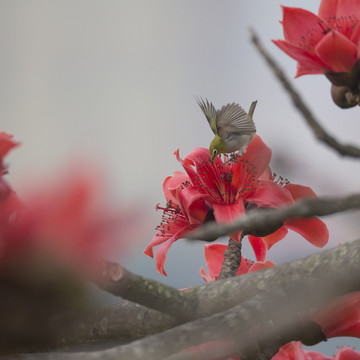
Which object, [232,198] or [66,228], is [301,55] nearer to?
[232,198]

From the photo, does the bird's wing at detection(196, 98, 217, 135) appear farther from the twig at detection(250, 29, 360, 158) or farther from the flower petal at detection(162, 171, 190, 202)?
the twig at detection(250, 29, 360, 158)

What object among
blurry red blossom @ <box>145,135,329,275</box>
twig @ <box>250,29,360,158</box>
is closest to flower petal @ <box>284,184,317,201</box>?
blurry red blossom @ <box>145,135,329,275</box>

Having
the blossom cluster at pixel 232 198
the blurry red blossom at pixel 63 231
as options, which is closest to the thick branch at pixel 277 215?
the blurry red blossom at pixel 63 231

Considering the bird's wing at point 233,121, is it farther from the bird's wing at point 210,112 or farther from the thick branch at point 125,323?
the thick branch at point 125,323

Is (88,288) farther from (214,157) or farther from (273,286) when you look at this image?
(214,157)

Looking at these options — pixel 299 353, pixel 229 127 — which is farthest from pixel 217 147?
pixel 299 353
